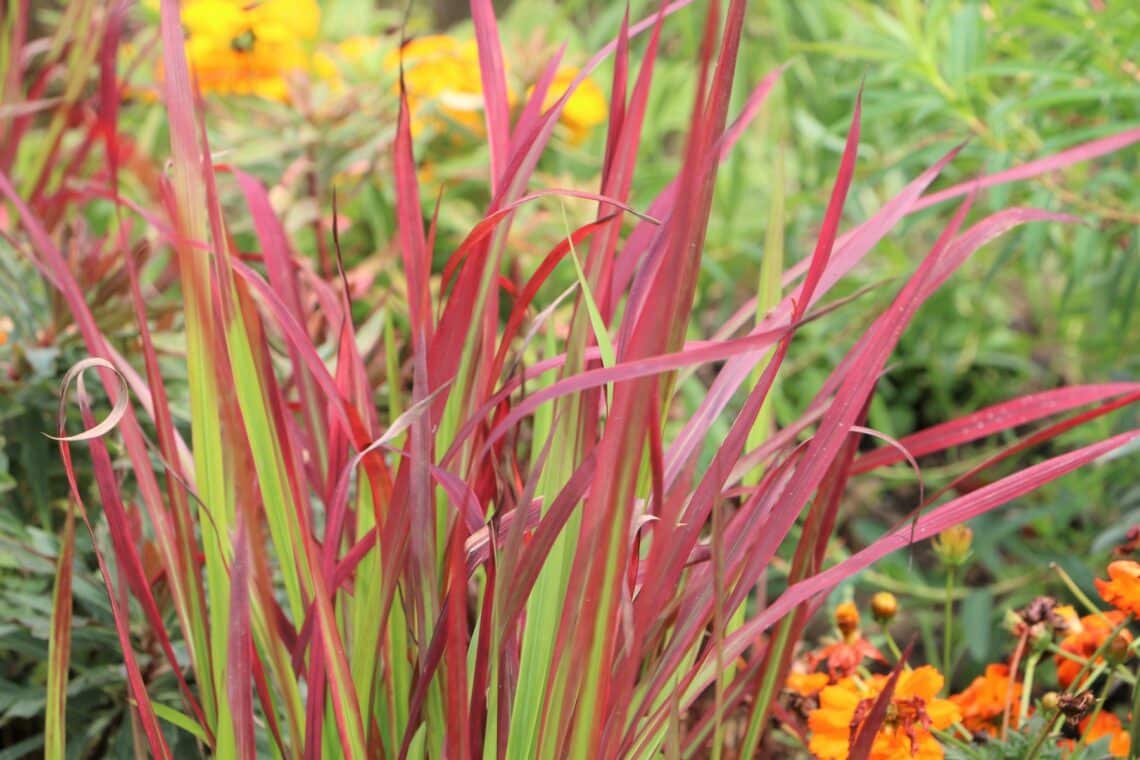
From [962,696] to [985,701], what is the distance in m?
0.02

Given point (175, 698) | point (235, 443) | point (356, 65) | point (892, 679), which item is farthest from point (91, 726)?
point (356, 65)

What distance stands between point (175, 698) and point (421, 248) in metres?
0.41

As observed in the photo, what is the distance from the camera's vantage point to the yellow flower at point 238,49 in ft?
6.08

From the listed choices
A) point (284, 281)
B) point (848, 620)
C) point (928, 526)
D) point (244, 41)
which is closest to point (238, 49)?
point (244, 41)

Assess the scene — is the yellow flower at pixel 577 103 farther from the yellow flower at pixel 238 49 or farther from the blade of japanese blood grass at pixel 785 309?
the blade of japanese blood grass at pixel 785 309

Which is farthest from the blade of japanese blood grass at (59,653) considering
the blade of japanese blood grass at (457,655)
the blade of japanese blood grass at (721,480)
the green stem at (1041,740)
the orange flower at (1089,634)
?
the orange flower at (1089,634)

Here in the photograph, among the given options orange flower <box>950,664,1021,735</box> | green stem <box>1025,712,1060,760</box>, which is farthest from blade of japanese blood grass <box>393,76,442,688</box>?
orange flower <box>950,664,1021,735</box>

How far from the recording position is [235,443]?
617 millimetres

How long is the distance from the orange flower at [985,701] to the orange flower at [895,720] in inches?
5.1

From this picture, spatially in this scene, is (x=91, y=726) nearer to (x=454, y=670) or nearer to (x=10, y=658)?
(x=10, y=658)

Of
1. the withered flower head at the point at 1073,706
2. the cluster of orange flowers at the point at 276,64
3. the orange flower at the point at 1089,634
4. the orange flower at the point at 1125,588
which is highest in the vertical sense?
the cluster of orange flowers at the point at 276,64

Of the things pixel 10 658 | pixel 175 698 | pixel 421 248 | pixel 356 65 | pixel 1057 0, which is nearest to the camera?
pixel 421 248

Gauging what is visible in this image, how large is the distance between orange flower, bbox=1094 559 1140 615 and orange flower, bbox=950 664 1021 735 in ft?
0.56

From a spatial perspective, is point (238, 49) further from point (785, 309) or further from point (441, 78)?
point (785, 309)
